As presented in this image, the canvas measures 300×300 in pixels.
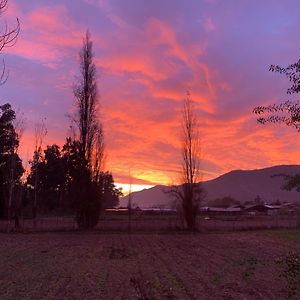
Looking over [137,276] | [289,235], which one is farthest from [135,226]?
[137,276]

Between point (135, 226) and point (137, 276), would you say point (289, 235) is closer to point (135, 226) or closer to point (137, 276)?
point (135, 226)

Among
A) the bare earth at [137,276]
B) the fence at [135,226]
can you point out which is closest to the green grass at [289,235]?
the fence at [135,226]

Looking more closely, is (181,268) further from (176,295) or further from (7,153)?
(7,153)

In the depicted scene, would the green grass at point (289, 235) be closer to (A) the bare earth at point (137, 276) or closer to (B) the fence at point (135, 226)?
(B) the fence at point (135, 226)

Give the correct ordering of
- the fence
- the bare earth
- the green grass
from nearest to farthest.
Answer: the bare earth
the green grass
the fence

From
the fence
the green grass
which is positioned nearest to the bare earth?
the green grass

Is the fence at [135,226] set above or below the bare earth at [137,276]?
above

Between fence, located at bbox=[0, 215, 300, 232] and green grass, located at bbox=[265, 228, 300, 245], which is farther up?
fence, located at bbox=[0, 215, 300, 232]

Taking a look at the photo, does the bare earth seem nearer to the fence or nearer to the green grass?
the green grass

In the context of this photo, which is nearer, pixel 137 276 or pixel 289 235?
pixel 137 276

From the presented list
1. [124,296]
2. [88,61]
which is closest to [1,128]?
[88,61]

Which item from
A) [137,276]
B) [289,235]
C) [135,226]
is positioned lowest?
[137,276]

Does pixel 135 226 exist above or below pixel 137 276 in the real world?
above

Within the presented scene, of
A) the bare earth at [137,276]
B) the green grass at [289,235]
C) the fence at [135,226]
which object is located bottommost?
the bare earth at [137,276]
